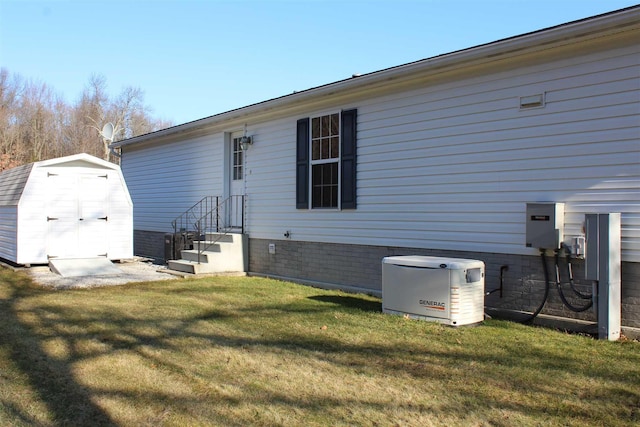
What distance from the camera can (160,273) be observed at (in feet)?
33.3

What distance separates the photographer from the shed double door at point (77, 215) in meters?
10.7

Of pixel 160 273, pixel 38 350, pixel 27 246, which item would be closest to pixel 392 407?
pixel 38 350

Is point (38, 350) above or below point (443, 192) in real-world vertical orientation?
below

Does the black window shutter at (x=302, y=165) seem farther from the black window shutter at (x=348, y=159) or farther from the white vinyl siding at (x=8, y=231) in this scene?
the white vinyl siding at (x=8, y=231)

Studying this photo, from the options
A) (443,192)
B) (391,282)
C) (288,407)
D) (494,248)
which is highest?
(443,192)

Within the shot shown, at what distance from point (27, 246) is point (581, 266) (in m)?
9.92

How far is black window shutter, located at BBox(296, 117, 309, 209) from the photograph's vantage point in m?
9.21

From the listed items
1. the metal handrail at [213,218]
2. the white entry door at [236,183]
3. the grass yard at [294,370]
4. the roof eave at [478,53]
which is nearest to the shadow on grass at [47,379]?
the grass yard at [294,370]

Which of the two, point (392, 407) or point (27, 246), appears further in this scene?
point (27, 246)

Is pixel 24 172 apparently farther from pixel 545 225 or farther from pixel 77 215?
pixel 545 225

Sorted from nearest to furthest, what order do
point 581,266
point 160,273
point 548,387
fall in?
point 548,387
point 581,266
point 160,273

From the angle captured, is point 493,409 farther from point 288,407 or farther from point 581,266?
point 581,266

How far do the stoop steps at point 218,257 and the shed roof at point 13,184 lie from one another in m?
3.41

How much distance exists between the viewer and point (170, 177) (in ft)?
43.9
